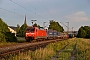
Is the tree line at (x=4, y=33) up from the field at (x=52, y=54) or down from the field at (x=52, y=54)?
up

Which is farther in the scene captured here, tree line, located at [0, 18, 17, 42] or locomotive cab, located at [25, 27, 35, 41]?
locomotive cab, located at [25, 27, 35, 41]

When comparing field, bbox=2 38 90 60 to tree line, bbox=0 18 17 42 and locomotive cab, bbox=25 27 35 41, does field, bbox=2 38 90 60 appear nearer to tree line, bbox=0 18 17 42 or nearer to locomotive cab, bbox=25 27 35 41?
tree line, bbox=0 18 17 42

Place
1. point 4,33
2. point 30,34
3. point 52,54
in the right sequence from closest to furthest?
point 52,54
point 4,33
point 30,34

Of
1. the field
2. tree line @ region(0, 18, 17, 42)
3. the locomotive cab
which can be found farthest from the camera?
the locomotive cab

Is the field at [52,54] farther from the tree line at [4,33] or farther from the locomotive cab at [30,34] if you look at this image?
the locomotive cab at [30,34]

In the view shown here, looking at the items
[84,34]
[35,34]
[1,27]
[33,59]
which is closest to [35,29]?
[35,34]

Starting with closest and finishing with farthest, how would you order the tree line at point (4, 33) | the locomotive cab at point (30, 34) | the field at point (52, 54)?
the field at point (52, 54), the tree line at point (4, 33), the locomotive cab at point (30, 34)

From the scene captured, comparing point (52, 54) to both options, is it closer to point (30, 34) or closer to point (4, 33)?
point (4, 33)

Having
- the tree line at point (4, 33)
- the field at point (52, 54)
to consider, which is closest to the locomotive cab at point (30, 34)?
the tree line at point (4, 33)

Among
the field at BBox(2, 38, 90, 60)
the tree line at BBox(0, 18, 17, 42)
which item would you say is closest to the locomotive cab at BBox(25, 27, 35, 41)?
the tree line at BBox(0, 18, 17, 42)

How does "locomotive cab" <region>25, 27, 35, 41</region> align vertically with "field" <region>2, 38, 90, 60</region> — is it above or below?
above

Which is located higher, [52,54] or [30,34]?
[30,34]

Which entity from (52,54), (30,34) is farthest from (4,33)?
(52,54)

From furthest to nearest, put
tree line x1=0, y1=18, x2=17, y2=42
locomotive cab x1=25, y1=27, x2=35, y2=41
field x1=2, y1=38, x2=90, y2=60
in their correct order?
locomotive cab x1=25, y1=27, x2=35, y2=41, tree line x1=0, y1=18, x2=17, y2=42, field x1=2, y1=38, x2=90, y2=60
